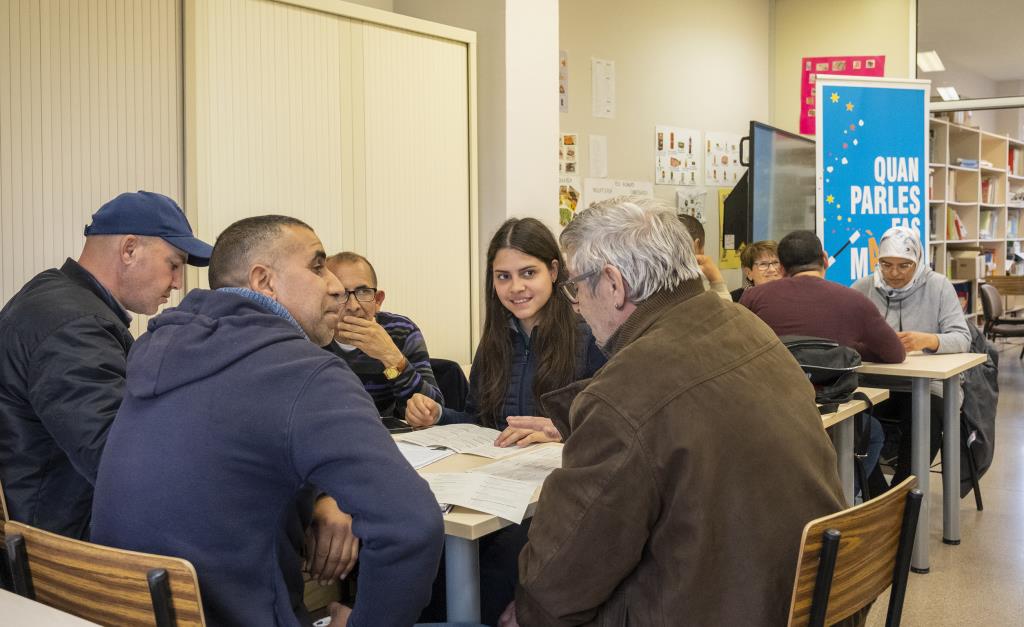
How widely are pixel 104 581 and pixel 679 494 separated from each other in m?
0.83

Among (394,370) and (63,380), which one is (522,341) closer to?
(394,370)

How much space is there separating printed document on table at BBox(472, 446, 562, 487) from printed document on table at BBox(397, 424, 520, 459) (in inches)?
2.3

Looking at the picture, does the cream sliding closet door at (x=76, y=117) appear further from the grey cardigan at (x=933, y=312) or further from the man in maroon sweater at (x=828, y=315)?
the grey cardigan at (x=933, y=312)

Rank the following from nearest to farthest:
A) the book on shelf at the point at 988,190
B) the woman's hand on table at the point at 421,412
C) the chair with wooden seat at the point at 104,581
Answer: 1. the chair with wooden seat at the point at 104,581
2. the woman's hand on table at the point at 421,412
3. the book on shelf at the point at 988,190

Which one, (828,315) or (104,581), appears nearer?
(104,581)

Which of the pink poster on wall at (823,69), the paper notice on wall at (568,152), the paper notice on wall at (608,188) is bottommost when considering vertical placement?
the paper notice on wall at (608,188)

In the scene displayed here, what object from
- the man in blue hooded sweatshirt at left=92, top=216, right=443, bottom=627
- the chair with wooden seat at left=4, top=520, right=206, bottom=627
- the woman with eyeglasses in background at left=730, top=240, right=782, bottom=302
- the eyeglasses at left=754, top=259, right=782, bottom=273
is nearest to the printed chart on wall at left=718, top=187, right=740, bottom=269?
the woman with eyeglasses in background at left=730, top=240, right=782, bottom=302

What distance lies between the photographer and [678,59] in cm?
621

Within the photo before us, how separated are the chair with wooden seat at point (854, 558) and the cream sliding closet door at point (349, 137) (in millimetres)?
2313

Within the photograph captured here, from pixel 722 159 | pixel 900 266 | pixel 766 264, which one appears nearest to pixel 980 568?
pixel 900 266

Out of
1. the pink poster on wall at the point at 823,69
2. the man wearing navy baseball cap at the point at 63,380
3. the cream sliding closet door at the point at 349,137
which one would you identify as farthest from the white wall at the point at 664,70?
the man wearing navy baseball cap at the point at 63,380

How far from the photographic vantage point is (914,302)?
14.2ft

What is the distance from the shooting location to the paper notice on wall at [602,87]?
553 centimetres

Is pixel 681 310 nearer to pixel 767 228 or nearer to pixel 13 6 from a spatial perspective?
pixel 13 6
